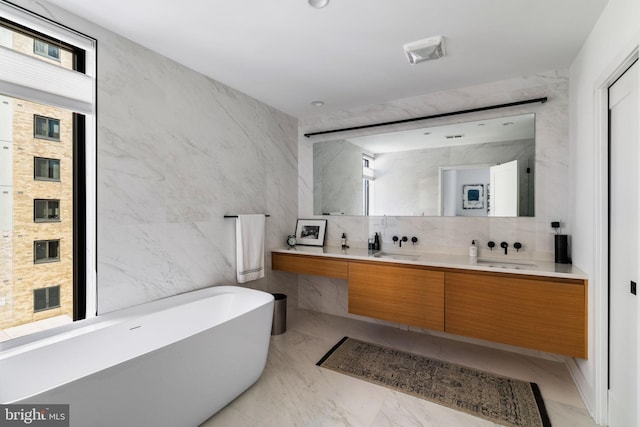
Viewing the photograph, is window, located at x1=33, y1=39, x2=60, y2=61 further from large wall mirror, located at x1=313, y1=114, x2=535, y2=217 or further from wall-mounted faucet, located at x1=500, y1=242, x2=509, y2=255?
wall-mounted faucet, located at x1=500, y1=242, x2=509, y2=255

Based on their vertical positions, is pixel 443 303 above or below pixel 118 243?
below

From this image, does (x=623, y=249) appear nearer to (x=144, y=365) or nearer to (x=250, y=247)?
(x=144, y=365)

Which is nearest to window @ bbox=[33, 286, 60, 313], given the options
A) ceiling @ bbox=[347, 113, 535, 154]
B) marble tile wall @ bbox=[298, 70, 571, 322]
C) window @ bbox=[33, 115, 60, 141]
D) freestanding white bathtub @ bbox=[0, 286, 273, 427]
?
freestanding white bathtub @ bbox=[0, 286, 273, 427]

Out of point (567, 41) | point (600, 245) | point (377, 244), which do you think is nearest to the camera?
point (600, 245)

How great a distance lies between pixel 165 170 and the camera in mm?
2301

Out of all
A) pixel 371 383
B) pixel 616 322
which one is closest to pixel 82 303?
pixel 371 383

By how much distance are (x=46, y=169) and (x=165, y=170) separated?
67 cm

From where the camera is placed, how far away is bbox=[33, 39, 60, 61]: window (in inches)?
70.2

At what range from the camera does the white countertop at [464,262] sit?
2.11m

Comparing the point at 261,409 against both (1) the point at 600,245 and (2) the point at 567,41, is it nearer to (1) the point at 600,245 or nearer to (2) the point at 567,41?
(1) the point at 600,245

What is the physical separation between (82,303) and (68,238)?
422mm

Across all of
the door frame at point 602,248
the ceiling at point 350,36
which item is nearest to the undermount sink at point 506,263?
the door frame at point 602,248

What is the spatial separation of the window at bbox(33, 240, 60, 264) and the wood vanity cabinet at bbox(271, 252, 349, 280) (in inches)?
74.1

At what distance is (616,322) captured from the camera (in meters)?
1.66
